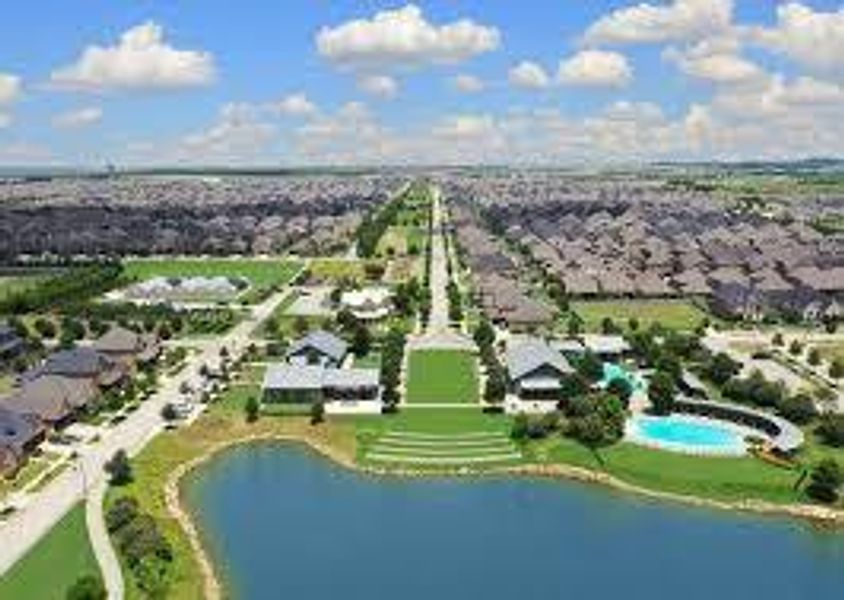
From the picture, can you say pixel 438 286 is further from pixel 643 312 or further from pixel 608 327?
pixel 608 327

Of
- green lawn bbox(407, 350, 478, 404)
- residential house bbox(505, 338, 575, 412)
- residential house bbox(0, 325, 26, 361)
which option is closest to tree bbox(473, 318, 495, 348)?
green lawn bbox(407, 350, 478, 404)

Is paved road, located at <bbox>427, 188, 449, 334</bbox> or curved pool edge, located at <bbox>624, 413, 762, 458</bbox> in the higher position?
curved pool edge, located at <bbox>624, 413, 762, 458</bbox>

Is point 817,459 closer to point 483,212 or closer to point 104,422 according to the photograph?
point 104,422

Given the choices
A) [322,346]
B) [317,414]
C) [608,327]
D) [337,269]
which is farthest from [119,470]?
[337,269]

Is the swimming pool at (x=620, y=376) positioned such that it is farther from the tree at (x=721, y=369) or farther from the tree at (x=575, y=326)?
the tree at (x=575, y=326)

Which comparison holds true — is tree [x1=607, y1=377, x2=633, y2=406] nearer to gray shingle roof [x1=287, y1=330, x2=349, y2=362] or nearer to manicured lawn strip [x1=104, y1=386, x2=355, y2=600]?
manicured lawn strip [x1=104, y1=386, x2=355, y2=600]
